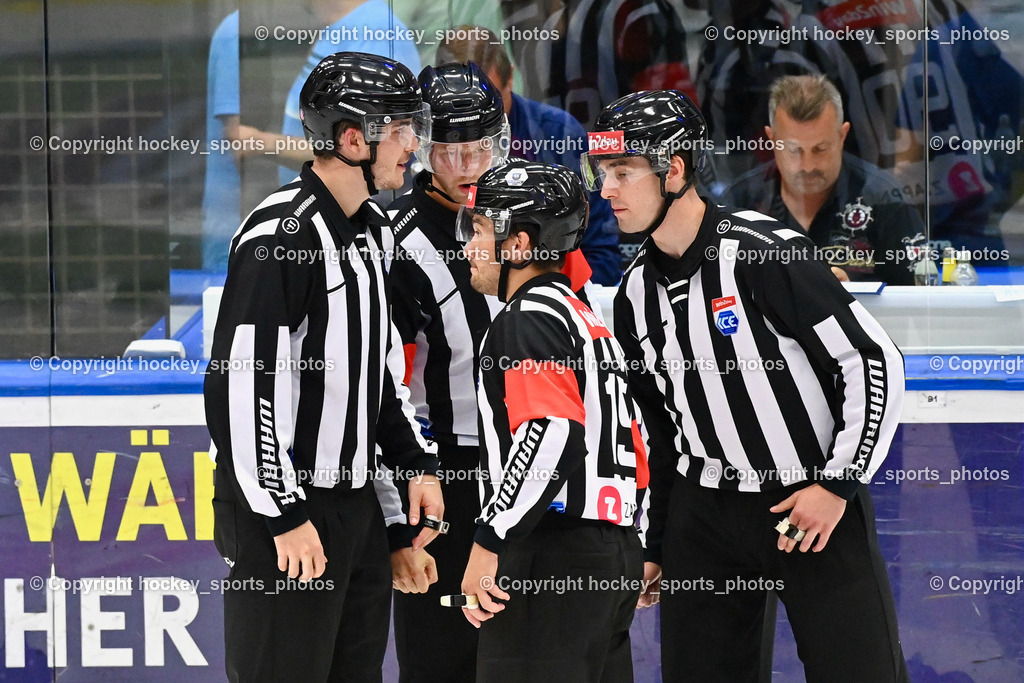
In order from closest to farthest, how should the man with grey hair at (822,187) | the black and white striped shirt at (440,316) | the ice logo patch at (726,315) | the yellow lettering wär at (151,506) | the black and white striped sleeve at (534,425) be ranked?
the black and white striped sleeve at (534,425) < the ice logo patch at (726,315) < the black and white striped shirt at (440,316) < the yellow lettering wär at (151,506) < the man with grey hair at (822,187)

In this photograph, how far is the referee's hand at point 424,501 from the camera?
8.14ft

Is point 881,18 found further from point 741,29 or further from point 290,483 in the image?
point 290,483

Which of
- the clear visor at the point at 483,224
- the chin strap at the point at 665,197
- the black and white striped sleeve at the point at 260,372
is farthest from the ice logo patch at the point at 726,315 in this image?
the black and white striped sleeve at the point at 260,372

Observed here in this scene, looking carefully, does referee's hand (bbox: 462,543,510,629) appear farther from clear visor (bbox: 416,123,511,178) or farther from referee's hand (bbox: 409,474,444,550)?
clear visor (bbox: 416,123,511,178)

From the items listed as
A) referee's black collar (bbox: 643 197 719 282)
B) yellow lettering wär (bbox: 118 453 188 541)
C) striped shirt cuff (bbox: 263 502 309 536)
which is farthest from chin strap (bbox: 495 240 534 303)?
yellow lettering wär (bbox: 118 453 188 541)

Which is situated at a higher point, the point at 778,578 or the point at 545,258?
the point at 545,258

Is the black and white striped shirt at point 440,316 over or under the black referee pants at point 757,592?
over

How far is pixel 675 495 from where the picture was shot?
8.41ft

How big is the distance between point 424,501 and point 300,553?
17.3 inches

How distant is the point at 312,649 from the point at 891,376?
1.29 metres

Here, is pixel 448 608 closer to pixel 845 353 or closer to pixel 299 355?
pixel 299 355

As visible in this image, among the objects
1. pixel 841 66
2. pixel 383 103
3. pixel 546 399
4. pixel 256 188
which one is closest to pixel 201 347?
pixel 256 188

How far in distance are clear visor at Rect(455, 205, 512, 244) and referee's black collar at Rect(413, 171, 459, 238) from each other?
0.28m

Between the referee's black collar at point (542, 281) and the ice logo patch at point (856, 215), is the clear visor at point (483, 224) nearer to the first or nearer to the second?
the referee's black collar at point (542, 281)
